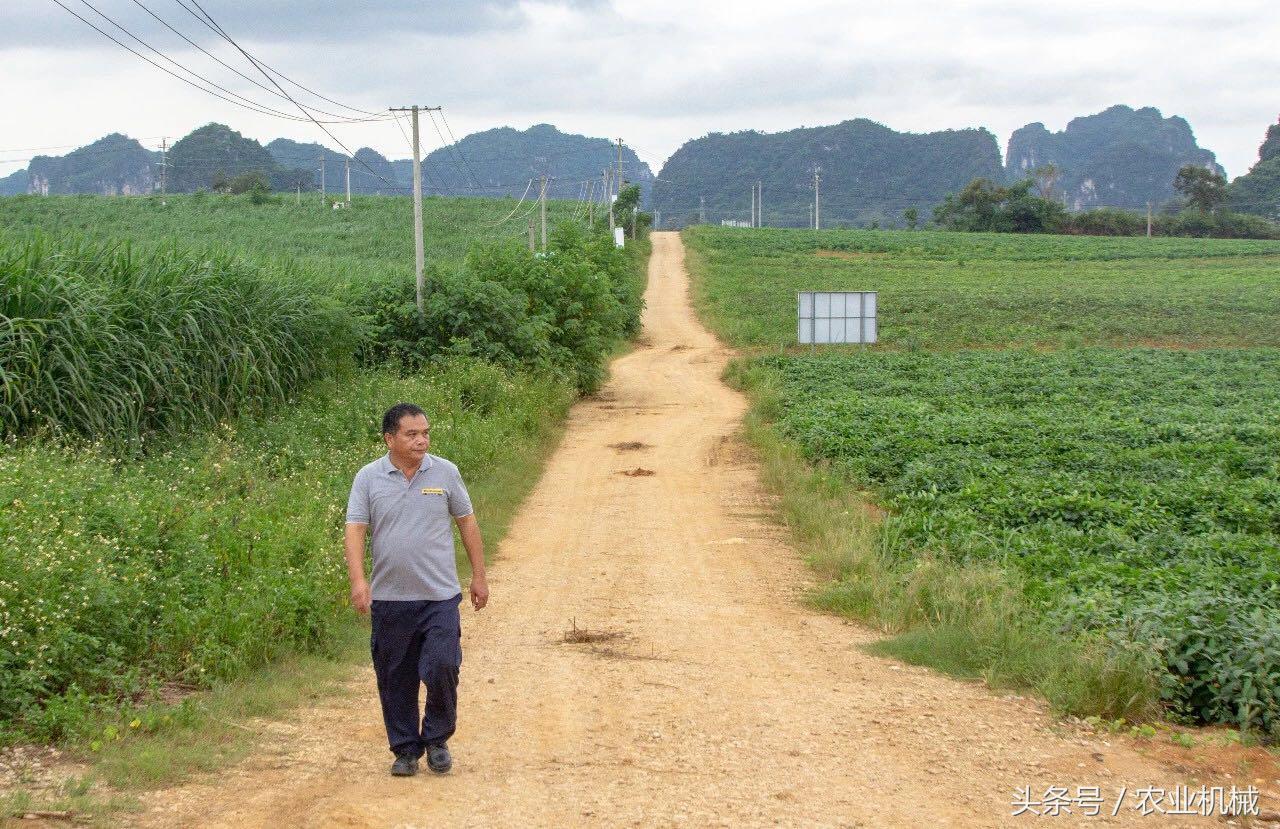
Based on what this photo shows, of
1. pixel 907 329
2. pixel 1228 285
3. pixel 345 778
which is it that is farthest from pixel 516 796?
pixel 1228 285

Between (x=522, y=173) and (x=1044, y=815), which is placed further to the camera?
(x=522, y=173)

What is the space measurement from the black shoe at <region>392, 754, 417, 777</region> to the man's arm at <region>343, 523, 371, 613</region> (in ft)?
2.57

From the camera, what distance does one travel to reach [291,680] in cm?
787

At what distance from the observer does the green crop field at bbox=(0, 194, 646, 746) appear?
7.28 metres

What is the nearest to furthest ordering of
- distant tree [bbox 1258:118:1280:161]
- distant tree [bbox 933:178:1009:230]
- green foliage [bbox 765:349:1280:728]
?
1. green foliage [bbox 765:349:1280:728]
2. distant tree [bbox 933:178:1009:230]
3. distant tree [bbox 1258:118:1280:161]

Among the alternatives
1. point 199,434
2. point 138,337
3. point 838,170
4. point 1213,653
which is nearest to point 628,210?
point 199,434

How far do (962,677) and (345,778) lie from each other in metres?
4.52

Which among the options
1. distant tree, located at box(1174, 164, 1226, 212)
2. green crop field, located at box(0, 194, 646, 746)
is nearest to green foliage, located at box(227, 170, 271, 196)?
green crop field, located at box(0, 194, 646, 746)

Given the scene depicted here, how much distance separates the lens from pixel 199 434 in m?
13.3

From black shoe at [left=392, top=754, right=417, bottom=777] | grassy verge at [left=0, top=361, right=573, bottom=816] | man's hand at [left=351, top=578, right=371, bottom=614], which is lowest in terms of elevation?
black shoe at [left=392, top=754, right=417, bottom=777]

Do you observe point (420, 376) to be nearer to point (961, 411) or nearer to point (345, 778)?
point (961, 411)

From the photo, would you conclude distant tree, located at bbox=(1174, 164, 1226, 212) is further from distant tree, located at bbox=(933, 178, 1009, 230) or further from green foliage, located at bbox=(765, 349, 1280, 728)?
green foliage, located at bbox=(765, 349, 1280, 728)

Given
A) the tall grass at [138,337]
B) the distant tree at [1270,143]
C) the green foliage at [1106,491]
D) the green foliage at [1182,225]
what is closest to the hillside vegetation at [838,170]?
the distant tree at [1270,143]

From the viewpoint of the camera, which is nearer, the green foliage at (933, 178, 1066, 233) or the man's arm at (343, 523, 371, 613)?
the man's arm at (343, 523, 371, 613)
